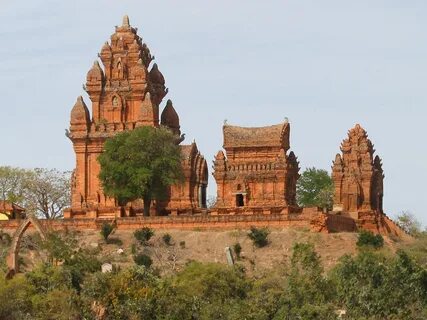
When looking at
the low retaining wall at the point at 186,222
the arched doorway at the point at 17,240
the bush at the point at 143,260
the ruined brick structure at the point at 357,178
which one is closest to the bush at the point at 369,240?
the low retaining wall at the point at 186,222

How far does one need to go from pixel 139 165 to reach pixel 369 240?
431 inches

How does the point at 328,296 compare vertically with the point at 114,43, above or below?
below

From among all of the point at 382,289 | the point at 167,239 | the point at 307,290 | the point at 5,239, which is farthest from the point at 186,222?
the point at 382,289

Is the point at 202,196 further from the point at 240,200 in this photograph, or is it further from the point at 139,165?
the point at 139,165

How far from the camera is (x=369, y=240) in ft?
260

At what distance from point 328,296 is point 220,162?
875 inches

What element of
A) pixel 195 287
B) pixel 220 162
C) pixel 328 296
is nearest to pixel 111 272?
pixel 195 287

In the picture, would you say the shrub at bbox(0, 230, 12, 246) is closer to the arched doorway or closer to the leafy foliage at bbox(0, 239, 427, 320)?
the arched doorway

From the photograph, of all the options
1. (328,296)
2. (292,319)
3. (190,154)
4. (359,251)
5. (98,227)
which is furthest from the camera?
(190,154)

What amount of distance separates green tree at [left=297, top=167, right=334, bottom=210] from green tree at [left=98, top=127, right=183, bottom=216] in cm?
1568

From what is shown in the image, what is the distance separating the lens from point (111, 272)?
221 ft

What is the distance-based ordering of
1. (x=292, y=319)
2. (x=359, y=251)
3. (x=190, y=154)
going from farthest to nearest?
(x=190, y=154), (x=359, y=251), (x=292, y=319)

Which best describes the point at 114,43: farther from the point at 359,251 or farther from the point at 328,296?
the point at 328,296

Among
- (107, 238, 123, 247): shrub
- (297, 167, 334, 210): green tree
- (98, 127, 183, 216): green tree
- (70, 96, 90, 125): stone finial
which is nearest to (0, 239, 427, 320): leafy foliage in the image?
(107, 238, 123, 247): shrub
